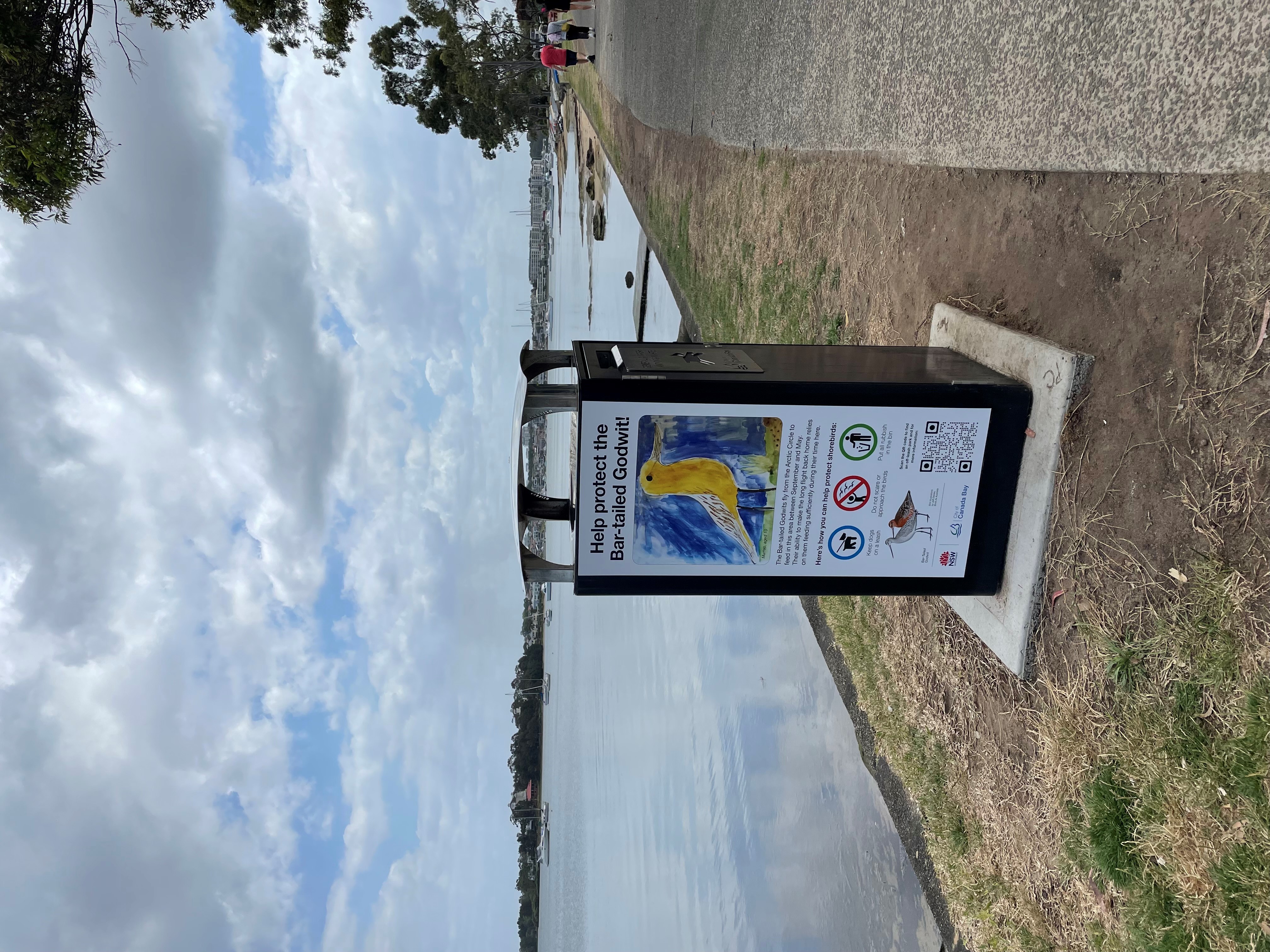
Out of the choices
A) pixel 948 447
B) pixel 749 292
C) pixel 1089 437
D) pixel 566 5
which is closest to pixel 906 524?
pixel 948 447

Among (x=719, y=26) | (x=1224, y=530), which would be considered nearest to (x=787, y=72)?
(x=719, y=26)

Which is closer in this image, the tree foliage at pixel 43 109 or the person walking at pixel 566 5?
the tree foliage at pixel 43 109

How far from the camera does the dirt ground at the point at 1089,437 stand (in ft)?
8.23

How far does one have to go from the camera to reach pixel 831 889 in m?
5.81

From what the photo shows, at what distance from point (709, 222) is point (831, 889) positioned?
6.79m

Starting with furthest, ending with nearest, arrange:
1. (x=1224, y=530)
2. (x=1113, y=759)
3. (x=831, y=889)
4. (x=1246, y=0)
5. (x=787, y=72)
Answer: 1. (x=787, y=72)
2. (x=831, y=889)
3. (x=1113, y=759)
4. (x=1224, y=530)
5. (x=1246, y=0)

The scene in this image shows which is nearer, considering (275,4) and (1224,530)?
(1224,530)

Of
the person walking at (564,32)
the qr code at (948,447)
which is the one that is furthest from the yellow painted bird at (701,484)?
the person walking at (564,32)

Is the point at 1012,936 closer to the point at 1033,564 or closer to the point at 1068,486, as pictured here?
the point at 1033,564

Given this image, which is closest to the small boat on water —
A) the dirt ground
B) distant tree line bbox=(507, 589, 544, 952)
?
distant tree line bbox=(507, 589, 544, 952)

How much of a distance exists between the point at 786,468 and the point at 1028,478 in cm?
101

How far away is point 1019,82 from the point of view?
133 inches

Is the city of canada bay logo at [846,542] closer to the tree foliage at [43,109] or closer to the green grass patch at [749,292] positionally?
the green grass patch at [749,292]

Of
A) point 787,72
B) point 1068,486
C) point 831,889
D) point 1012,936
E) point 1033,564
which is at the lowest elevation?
point 831,889
